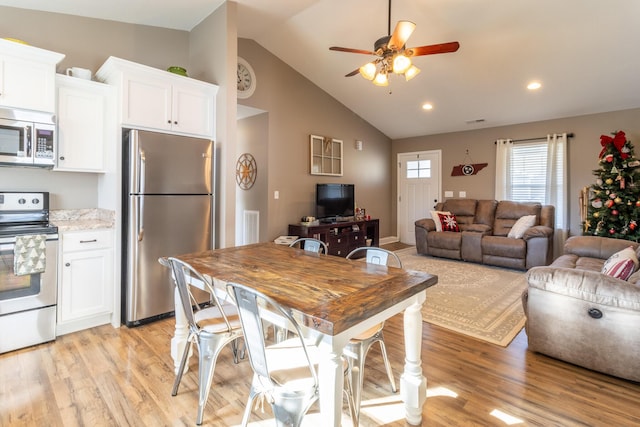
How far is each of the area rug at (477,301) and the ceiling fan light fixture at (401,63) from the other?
230cm

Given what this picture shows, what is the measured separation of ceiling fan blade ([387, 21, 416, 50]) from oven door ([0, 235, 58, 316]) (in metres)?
3.20

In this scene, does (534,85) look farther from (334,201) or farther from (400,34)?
(334,201)

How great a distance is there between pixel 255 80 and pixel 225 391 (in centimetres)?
415

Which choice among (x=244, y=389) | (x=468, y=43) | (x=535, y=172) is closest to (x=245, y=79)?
(x=468, y=43)

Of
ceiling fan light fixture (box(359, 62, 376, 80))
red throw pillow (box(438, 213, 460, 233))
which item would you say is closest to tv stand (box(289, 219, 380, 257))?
red throw pillow (box(438, 213, 460, 233))

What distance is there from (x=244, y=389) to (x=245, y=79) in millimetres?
4059

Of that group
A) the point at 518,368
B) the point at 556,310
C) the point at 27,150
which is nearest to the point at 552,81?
the point at 556,310

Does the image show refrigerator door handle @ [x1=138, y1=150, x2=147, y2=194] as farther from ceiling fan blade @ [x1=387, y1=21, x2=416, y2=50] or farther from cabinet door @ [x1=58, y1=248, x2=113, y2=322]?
ceiling fan blade @ [x1=387, y1=21, x2=416, y2=50]

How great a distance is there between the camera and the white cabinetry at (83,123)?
108 inches

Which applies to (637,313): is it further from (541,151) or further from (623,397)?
(541,151)

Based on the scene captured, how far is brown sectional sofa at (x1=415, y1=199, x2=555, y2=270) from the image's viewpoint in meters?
4.72

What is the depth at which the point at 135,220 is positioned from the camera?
2.74 meters

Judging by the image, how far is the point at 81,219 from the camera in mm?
3076

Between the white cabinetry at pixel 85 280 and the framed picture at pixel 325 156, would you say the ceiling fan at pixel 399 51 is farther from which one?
the white cabinetry at pixel 85 280
